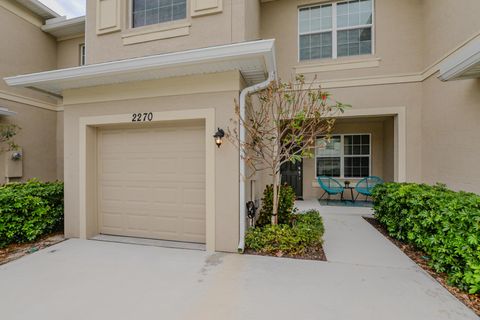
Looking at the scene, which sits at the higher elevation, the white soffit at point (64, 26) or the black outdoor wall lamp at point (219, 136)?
the white soffit at point (64, 26)

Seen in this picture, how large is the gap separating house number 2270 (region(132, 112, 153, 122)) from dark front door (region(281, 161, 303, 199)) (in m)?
5.83

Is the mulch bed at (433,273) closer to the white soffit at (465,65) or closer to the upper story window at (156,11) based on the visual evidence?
the white soffit at (465,65)

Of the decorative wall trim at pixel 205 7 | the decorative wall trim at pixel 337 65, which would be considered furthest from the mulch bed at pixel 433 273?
the decorative wall trim at pixel 205 7

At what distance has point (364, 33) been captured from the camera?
6578 mm

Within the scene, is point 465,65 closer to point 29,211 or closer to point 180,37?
point 180,37

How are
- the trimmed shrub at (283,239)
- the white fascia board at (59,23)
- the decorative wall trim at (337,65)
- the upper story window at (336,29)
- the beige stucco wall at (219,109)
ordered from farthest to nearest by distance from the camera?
1. the white fascia board at (59,23)
2. the upper story window at (336,29)
3. the decorative wall trim at (337,65)
4. the beige stucco wall at (219,109)
5. the trimmed shrub at (283,239)

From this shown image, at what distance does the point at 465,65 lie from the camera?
3.74 m

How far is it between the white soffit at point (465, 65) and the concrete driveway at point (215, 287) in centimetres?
332

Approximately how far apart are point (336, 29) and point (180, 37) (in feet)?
15.5

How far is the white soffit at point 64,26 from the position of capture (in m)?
8.30

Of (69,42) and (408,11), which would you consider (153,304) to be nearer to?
(408,11)

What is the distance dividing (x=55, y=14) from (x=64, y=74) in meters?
6.86

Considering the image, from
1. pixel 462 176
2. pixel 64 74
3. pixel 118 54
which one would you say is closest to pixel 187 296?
pixel 64 74

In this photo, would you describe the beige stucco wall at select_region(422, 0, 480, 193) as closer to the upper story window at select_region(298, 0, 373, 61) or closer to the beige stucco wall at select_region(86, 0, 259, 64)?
the upper story window at select_region(298, 0, 373, 61)
